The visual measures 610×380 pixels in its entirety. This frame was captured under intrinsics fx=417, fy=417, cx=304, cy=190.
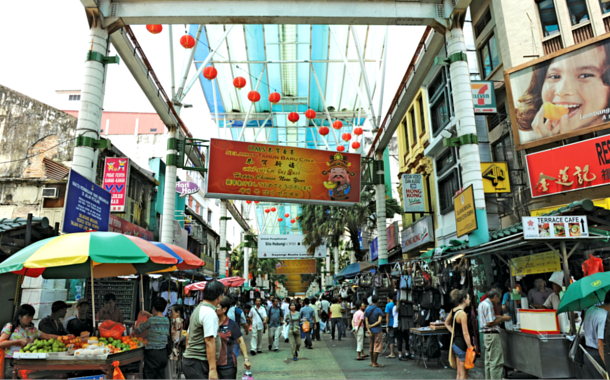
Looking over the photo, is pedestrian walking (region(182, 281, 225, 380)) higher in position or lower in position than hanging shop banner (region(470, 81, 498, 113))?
lower

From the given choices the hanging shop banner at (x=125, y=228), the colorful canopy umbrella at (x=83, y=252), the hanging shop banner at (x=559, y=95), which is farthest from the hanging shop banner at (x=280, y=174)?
the colorful canopy umbrella at (x=83, y=252)

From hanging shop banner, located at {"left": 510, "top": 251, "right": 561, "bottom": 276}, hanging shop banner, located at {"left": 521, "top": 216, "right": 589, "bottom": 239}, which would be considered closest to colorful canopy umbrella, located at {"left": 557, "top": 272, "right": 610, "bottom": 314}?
hanging shop banner, located at {"left": 521, "top": 216, "right": 589, "bottom": 239}

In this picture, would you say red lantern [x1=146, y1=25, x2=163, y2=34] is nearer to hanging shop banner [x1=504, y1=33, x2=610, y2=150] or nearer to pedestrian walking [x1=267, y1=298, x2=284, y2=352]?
pedestrian walking [x1=267, y1=298, x2=284, y2=352]

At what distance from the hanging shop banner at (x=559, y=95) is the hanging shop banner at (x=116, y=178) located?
15660 millimetres

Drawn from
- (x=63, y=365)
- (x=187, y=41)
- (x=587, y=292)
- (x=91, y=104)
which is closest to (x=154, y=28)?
(x=187, y=41)

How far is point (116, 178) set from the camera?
56.4 ft

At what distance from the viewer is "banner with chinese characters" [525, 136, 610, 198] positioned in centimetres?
1391

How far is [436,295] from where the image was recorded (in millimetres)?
12758

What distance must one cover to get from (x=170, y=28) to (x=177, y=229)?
46.5ft

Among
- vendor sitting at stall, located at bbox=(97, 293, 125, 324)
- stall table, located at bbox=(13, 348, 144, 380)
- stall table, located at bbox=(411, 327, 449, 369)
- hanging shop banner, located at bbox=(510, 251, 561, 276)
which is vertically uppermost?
hanging shop banner, located at bbox=(510, 251, 561, 276)

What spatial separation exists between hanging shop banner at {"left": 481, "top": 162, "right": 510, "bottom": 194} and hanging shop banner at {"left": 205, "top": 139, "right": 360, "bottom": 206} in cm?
501

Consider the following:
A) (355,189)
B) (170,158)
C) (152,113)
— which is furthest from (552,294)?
(152,113)

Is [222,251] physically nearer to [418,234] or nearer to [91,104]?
[418,234]

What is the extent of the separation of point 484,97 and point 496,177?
3.14m
